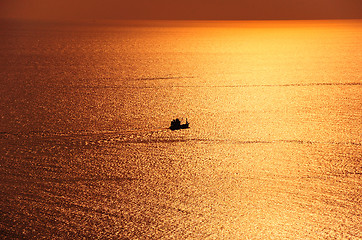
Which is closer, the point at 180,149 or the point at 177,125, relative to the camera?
the point at 180,149

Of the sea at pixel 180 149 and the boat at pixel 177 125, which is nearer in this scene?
the sea at pixel 180 149

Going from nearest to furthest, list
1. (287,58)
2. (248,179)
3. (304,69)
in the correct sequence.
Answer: (248,179), (304,69), (287,58)

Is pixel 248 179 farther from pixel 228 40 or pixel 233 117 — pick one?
pixel 228 40

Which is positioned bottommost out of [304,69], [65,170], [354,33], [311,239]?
[311,239]

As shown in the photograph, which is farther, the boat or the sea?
the boat

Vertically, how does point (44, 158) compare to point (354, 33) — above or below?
below

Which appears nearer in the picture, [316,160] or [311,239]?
[311,239]

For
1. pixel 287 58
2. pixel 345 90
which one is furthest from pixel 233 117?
pixel 287 58

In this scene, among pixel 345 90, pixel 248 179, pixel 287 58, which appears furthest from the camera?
pixel 287 58
